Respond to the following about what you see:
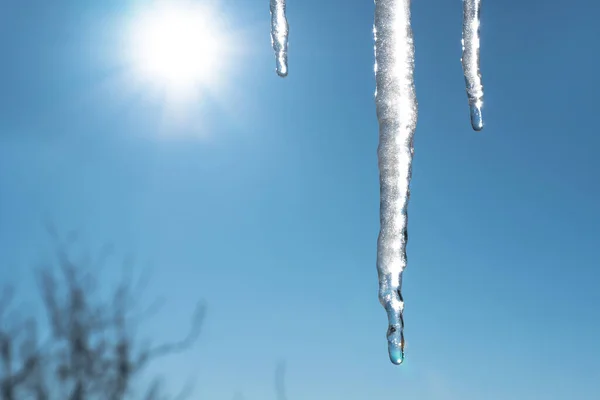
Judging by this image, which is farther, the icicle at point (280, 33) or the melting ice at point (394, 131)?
the icicle at point (280, 33)

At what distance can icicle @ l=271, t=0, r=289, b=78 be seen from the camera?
5.17 ft

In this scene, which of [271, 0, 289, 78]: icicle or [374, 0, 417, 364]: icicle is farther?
[271, 0, 289, 78]: icicle

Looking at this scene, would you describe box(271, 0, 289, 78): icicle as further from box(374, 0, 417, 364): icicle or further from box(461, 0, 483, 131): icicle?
box(461, 0, 483, 131): icicle

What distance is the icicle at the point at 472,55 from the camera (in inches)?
60.6

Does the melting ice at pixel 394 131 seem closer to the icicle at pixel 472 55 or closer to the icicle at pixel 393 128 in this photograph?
the icicle at pixel 393 128

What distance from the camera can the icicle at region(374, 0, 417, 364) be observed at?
4.56ft

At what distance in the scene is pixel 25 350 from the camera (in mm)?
6043

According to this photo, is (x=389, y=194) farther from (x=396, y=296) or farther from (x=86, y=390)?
(x=86, y=390)

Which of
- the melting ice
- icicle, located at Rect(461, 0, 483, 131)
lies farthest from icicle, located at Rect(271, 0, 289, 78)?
icicle, located at Rect(461, 0, 483, 131)

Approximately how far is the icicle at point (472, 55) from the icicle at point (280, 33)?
1.72ft

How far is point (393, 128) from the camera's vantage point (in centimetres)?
141

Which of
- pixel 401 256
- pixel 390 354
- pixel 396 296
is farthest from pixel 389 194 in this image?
pixel 390 354

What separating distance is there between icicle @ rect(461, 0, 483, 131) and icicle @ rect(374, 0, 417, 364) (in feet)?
0.79

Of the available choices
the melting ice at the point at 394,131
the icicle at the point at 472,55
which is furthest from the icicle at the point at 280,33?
the icicle at the point at 472,55
